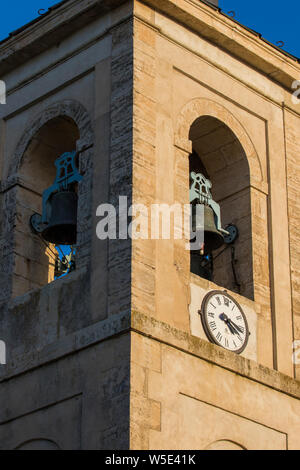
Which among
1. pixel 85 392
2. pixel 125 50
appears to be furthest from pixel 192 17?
pixel 85 392

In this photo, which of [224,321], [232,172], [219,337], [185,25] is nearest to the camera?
[219,337]

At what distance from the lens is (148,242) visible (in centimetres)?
1984

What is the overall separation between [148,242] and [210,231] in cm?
150

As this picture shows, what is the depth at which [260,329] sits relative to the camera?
2095 cm

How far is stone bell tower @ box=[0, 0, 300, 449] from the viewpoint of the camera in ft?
63.0

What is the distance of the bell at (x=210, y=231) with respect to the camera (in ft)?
69.0

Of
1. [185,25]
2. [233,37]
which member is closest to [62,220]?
[185,25]

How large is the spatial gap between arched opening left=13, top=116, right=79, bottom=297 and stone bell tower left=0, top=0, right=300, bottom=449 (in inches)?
1.0

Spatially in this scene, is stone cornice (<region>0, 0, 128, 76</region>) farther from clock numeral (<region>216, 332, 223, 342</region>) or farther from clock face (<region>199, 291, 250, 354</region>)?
clock numeral (<region>216, 332, 223, 342</region>)
